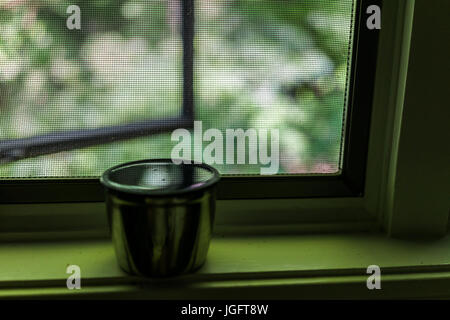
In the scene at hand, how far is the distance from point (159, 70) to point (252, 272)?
1.11 feet

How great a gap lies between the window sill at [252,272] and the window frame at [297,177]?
0.08m

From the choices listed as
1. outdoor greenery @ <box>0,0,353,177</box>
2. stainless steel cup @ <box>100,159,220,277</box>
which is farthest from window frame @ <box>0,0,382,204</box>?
stainless steel cup @ <box>100,159,220,277</box>

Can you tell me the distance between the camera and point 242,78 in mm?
762

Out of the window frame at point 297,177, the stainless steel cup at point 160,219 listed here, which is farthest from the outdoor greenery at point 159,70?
the stainless steel cup at point 160,219

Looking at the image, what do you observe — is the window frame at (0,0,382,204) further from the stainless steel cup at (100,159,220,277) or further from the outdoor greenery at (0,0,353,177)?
the stainless steel cup at (100,159,220,277)

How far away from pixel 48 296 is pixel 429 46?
0.65 meters

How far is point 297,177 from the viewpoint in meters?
0.81

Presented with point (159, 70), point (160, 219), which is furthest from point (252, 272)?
point (159, 70)

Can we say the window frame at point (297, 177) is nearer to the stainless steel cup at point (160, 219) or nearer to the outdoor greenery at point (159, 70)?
the outdoor greenery at point (159, 70)

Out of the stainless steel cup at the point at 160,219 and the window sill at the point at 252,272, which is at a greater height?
the stainless steel cup at the point at 160,219

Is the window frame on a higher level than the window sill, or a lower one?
higher

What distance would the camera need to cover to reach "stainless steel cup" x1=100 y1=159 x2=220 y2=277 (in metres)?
0.62

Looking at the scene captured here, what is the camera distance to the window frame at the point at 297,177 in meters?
0.75

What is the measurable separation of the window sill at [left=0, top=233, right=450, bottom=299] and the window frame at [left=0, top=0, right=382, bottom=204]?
0.27 ft
